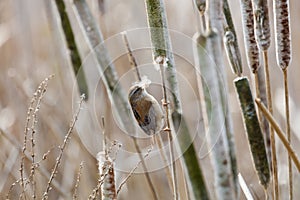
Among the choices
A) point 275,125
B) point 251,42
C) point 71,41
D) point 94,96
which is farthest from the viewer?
point 94,96

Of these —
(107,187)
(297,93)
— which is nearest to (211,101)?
(107,187)

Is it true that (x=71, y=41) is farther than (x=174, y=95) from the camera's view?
Yes

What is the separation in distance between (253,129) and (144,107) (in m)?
0.13

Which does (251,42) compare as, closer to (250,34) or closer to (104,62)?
(250,34)

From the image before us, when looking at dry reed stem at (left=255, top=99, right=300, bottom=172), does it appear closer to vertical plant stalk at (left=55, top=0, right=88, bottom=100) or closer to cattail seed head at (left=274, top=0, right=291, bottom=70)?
cattail seed head at (left=274, top=0, right=291, bottom=70)

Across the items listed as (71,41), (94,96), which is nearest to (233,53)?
(71,41)

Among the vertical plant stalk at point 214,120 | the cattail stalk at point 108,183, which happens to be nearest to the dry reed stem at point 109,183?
the cattail stalk at point 108,183

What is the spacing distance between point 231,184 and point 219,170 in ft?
0.09

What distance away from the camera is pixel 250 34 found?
71 centimetres

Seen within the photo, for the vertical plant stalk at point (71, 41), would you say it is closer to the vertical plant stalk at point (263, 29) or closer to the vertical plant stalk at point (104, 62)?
the vertical plant stalk at point (104, 62)

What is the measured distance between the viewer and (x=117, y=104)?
860 mm

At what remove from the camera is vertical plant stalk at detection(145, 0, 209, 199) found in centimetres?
64

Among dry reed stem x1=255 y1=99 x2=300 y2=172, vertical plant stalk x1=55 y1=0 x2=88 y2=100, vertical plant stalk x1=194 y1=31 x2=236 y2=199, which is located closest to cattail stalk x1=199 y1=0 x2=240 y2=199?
vertical plant stalk x1=194 y1=31 x2=236 y2=199

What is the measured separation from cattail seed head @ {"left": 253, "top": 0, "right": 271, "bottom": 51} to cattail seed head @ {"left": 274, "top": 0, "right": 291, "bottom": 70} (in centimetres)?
2
